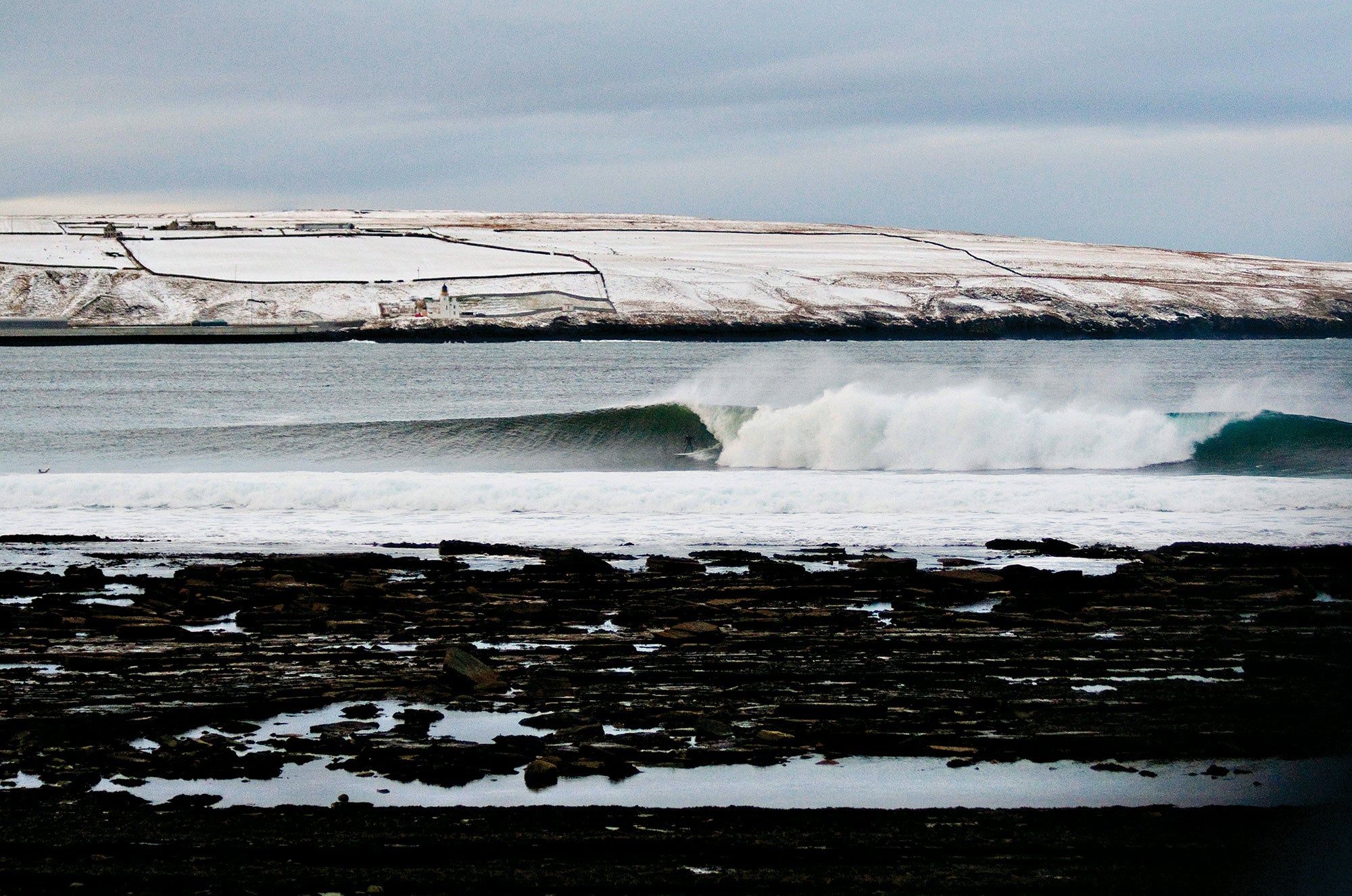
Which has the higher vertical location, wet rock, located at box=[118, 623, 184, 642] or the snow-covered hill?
the snow-covered hill

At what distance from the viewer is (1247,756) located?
6.69 metres

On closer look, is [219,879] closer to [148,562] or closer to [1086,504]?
[148,562]

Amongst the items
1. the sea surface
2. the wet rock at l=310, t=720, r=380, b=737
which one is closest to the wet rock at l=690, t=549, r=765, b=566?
the sea surface

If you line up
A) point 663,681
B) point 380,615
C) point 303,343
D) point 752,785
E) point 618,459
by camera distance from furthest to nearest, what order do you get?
point 303,343 → point 618,459 → point 380,615 → point 663,681 → point 752,785

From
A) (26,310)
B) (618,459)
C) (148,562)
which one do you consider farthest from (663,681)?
(26,310)

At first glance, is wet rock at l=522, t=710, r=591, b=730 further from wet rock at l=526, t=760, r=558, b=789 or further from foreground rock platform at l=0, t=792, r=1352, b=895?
foreground rock platform at l=0, t=792, r=1352, b=895

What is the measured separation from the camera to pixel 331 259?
12194 cm

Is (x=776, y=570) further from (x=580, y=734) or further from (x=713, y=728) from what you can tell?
(x=580, y=734)

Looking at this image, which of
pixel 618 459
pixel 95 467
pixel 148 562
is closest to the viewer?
pixel 148 562

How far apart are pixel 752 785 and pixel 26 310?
110461 millimetres

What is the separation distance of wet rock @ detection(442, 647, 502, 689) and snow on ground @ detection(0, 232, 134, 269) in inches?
4563

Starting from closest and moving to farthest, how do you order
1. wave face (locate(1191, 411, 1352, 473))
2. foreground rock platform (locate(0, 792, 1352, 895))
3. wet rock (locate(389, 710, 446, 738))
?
foreground rock platform (locate(0, 792, 1352, 895))
wet rock (locate(389, 710, 446, 738))
wave face (locate(1191, 411, 1352, 473))

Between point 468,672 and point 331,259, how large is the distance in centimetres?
11870

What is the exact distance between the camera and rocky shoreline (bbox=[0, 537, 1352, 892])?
643cm
